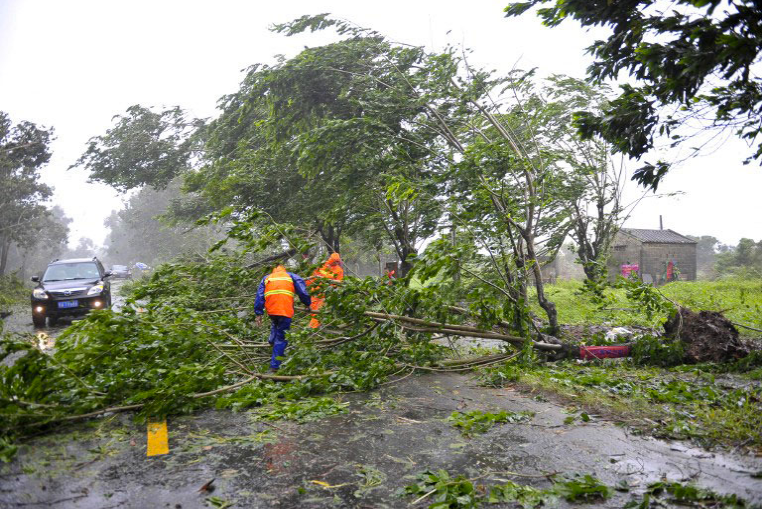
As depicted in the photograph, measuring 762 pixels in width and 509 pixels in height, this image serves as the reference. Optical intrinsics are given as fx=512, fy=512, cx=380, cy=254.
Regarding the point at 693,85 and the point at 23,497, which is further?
the point at 693,85

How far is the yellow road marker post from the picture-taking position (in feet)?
13.3

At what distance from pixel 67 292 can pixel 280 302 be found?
8.08m

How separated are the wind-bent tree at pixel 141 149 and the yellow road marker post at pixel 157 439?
18915 millimetres

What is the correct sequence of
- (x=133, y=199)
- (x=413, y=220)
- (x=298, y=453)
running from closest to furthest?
(x=298, y=453)
(x=413, y=220)
(x=133, y=199)

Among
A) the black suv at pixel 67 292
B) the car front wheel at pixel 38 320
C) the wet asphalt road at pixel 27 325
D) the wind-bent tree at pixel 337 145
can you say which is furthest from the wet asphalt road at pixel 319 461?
the car front wheel at pixel 38 320

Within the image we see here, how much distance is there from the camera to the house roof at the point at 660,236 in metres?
35.7

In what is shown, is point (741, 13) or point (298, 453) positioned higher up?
point (741, 13)

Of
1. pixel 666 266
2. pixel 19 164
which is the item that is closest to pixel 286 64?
pixel 19 164

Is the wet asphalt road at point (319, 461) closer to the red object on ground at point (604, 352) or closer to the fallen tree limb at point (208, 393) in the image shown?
the fallen tree limb at point (208, 393)

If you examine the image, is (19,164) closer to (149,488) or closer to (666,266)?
(149,488)

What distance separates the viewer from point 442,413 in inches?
203

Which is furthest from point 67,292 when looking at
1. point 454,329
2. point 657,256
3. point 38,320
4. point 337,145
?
point 657,256

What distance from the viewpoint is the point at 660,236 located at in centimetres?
3759

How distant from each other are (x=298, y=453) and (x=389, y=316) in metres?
3.05
